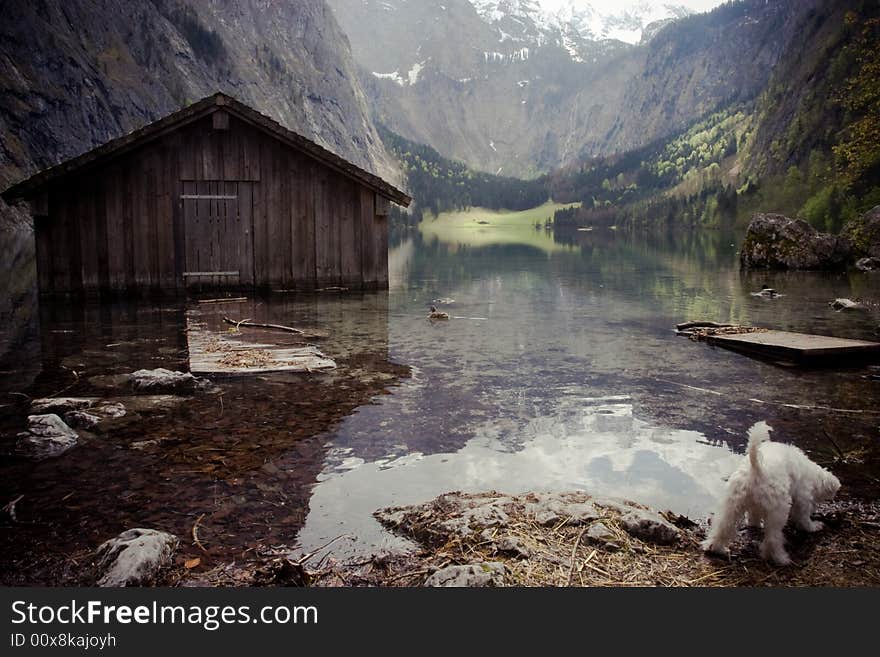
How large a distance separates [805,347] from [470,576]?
956 cm

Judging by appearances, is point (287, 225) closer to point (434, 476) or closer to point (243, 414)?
point (243, 414)

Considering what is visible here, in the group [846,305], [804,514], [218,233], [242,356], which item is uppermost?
[218,233]

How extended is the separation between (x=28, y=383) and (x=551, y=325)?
10530 mm

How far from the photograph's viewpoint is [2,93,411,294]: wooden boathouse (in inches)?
749

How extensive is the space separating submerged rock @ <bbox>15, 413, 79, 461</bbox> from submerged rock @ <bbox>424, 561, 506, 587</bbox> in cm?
451

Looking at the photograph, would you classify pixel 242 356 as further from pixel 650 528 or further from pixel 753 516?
pixel 753 516

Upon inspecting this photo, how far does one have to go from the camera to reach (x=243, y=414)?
8.73 metres

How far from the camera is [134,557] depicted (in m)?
4.93

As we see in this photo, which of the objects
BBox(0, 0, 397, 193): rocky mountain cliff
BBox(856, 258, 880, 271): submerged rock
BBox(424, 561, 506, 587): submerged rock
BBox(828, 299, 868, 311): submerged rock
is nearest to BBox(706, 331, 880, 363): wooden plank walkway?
BBox(828, 299, 868, 311): submerged rock

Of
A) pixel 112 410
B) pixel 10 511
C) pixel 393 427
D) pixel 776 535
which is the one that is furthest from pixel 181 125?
pixel 776 535

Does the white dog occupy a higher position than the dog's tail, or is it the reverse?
the dog's tail

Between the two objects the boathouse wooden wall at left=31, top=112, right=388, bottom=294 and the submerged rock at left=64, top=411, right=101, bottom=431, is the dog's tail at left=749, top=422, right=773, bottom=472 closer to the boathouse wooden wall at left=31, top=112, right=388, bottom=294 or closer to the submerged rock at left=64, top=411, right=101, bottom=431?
the submerged rock at left=64, top=411, right=101, bottom=431

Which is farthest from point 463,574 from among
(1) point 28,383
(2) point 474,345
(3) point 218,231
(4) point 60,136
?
(4) point 60,136

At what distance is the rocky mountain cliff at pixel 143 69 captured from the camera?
60.5 metres
